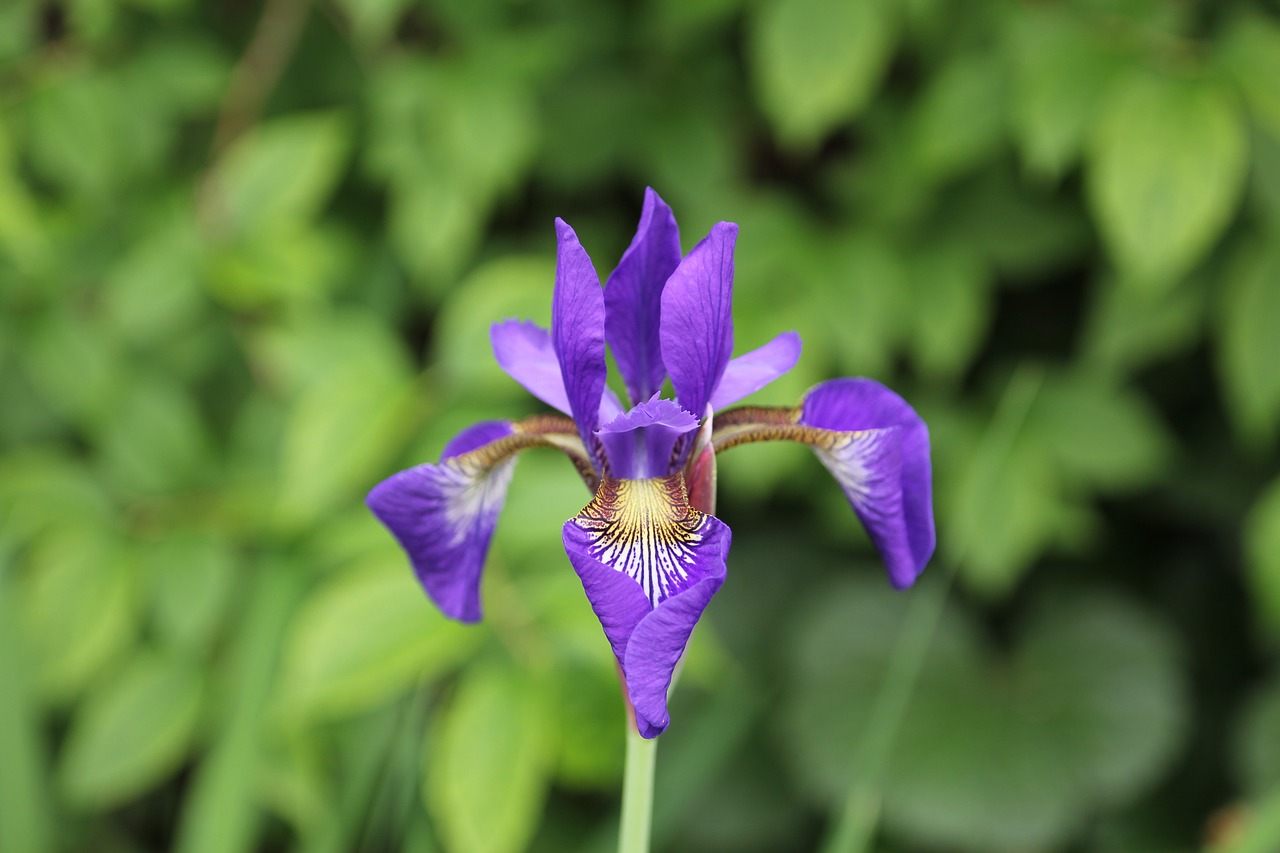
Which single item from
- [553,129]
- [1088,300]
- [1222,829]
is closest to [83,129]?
[553,129]

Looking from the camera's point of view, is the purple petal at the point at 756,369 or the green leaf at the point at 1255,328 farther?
the green leaf at the point at 1255,328

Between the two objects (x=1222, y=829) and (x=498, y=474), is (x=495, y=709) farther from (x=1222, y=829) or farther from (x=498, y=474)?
(x=1222, y=829)

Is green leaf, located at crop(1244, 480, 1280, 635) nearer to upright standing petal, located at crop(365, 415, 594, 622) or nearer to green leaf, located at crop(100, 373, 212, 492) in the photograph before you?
upright standing petal, located at crop(365, 415, 594, 622)

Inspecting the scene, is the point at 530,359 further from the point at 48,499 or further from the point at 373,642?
the point at 48,499

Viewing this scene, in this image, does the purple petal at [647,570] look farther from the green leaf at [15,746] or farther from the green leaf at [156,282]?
the green leaf at [156,282]

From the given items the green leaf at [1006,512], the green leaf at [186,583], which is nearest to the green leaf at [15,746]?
the green leaf at [186,583]

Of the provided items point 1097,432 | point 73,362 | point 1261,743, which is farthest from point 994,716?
point 73,362
